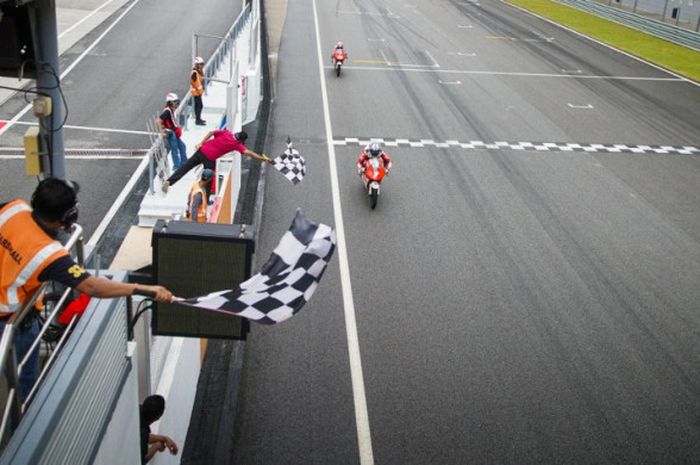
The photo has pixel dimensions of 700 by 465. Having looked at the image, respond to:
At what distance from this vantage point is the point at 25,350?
14.7 feet

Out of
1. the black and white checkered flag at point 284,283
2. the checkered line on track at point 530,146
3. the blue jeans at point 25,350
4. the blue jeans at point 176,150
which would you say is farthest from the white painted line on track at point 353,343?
the blue jeans at point 25,350

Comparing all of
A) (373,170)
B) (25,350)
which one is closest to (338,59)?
(373,170)

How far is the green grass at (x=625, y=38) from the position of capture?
31295mm

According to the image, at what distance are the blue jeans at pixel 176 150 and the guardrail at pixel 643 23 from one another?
28485 mm

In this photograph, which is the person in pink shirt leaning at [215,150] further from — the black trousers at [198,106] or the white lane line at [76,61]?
the white lane line at [76,61]

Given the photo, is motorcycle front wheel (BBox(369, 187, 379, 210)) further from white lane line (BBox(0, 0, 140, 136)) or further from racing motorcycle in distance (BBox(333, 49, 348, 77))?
racing motorcycle in distance (BBox(333, 49, 348, 77))

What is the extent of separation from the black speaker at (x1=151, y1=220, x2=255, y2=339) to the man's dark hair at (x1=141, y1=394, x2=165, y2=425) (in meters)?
0.78

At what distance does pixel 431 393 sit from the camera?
356 inches

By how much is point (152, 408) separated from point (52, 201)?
2.42 m

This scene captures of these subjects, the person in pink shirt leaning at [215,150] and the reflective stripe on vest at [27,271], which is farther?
the person in pink shirt leaning at [215,150]

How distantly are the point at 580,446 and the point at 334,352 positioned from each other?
319 cm

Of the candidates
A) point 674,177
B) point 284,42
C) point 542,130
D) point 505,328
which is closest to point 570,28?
point 284,42

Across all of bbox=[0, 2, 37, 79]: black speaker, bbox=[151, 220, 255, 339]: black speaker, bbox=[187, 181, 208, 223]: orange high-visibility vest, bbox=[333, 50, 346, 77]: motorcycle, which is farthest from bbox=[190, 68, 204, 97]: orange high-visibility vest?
bbox=[151, 220, 255, 339]: black speaker

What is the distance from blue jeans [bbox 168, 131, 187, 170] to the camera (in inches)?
539
